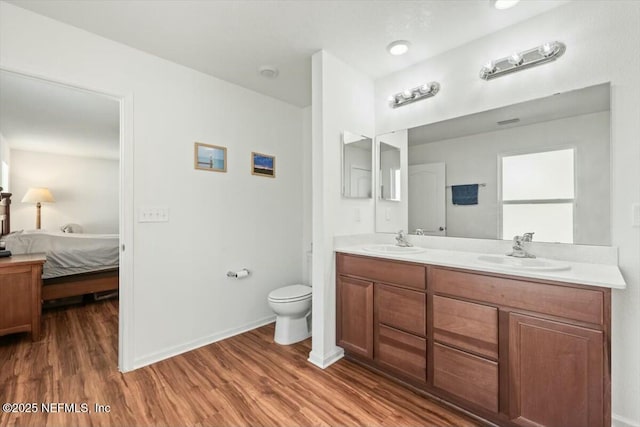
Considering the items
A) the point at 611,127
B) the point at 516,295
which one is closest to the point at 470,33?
the point at 611,127

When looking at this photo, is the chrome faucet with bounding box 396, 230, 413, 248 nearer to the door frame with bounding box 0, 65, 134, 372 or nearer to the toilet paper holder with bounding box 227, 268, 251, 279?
the toilet paper holder with bounding box 227, 268, 251, 279

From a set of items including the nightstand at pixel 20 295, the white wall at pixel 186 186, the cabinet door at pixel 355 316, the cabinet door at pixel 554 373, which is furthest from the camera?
the nightstand at pixel 20 295

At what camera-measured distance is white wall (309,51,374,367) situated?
7.30 feet

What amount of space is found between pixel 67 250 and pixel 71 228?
250cm

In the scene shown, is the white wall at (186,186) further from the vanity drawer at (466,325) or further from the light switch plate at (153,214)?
the vanity drawer at (466,325)

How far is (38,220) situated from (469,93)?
721 cm

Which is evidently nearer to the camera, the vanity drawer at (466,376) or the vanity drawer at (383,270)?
the vanity drawer at (466,376)

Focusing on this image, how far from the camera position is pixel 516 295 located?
141 centimetres

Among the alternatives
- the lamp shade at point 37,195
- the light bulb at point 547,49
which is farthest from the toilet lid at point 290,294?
the lamp shade at point 37,195

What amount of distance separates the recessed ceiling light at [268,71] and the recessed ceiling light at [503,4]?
165 centimetres

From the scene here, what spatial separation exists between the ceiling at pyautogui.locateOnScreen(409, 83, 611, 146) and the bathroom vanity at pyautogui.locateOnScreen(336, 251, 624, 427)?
95 centimetres

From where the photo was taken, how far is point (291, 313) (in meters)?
2.54

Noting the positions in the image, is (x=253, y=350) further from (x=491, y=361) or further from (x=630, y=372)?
(x=630, y=372)

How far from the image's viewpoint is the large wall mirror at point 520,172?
1604mm
